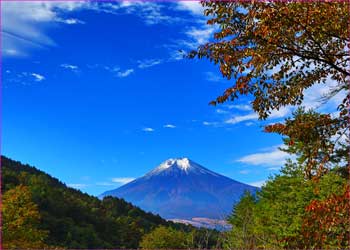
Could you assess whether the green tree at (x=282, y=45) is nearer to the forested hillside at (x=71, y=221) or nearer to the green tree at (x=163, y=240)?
the forested hillside at (x=71, y=221)

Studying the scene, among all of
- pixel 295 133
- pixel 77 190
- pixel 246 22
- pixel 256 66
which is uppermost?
pixel 77 190

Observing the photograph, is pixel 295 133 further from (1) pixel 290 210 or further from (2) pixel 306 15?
(1) pixel 290 210

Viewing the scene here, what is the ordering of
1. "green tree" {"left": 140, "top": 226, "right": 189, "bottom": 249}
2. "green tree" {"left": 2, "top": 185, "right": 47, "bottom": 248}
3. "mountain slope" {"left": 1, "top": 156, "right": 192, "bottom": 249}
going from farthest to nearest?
"mountain slope" {"left": 1, "top": 156, "right": 192, "bottom": 249}
"green tree" {"left": 140, "top": 226, "right": 189, "bottom": 249}
"green tree" {"left": 2, "top": 185, "right": 47, "bottom": 248}

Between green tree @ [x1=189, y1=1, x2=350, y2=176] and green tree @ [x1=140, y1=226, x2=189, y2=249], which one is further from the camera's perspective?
green tree @ [x1=140, y1=226, x2=189, y2=249]

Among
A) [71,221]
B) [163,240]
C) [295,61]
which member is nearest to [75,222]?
[71,221]

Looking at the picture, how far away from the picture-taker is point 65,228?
75562 mm

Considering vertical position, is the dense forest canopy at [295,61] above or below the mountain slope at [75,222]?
below

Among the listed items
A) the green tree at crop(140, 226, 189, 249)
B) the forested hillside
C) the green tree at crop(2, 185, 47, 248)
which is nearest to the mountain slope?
the forested hillside

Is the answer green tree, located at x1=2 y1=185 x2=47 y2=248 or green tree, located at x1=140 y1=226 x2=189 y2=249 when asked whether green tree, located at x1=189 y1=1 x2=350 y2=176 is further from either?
green tree, located at x1=140 y1=226 x2=189 y2=249

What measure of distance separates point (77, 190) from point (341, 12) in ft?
353

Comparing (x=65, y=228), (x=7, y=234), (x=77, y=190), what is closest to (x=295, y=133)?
(x=7, y=234)

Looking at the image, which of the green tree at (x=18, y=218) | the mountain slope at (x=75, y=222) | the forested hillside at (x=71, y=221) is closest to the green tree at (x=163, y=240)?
the mountain slope at (x=75, y=222)

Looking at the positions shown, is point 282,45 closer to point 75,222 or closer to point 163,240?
point 163,240

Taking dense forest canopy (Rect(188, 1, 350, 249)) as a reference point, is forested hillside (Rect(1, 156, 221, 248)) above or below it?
above
